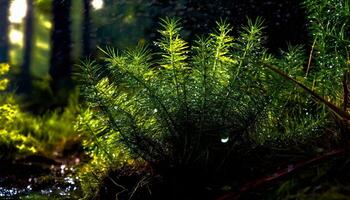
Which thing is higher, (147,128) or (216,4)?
(216,4)

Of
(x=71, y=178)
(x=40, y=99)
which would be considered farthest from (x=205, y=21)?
(x=40, y=99)

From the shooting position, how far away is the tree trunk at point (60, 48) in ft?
28.4

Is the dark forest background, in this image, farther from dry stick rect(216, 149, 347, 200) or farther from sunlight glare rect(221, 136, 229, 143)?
dry stick rect(216, 149, 347, 200)

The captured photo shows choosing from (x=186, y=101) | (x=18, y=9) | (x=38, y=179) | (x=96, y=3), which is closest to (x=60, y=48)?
(x=96, y=3)

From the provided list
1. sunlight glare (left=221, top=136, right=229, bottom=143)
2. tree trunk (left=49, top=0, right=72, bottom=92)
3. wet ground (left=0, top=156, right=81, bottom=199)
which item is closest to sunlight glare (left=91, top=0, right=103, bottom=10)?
tree trunk (left=49, top=0, right=72, bottom=92)

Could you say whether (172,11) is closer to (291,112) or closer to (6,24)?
(291,112)

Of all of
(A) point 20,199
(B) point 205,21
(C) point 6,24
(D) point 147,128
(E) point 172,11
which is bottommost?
(A) point 20,199

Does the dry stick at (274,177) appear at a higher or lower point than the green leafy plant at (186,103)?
lower

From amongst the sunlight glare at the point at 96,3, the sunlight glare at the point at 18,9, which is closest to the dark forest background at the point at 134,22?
the sunlight glare at the point at 96,3

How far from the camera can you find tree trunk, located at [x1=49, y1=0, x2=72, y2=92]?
8.65 m

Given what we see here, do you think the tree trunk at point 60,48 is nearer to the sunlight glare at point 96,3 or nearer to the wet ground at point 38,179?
the sunlight glare at point 96,3

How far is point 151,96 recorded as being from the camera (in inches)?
72.9

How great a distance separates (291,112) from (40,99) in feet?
23.2

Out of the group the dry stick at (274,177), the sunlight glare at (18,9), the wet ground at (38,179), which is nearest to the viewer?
the dry stick at (274,177)
